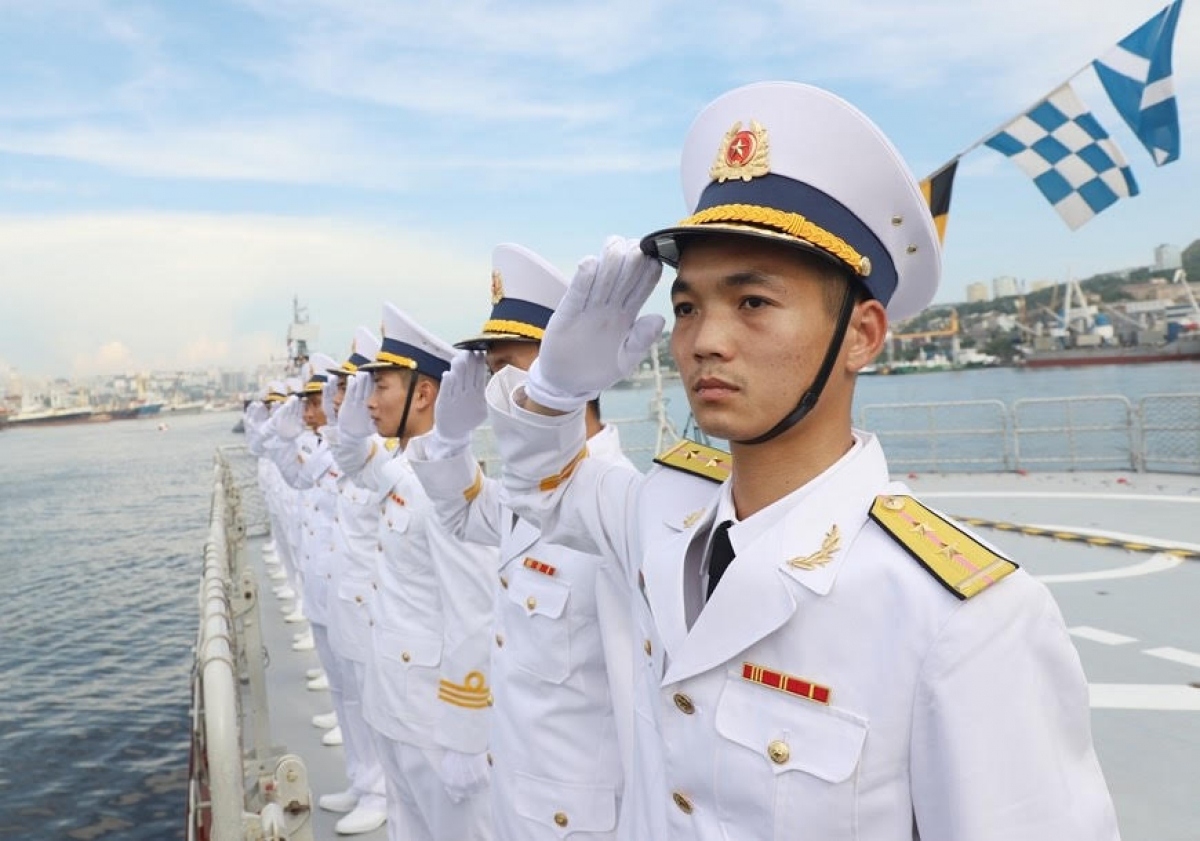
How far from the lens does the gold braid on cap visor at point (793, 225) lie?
133cm

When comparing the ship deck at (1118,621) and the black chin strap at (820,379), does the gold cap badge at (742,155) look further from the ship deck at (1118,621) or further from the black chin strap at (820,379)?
the ship deck at (1118,621)

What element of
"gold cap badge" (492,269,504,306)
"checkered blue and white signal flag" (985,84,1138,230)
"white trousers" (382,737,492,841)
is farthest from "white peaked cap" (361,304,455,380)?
"checkered blue and white signal flag" (985,84,1138,230)

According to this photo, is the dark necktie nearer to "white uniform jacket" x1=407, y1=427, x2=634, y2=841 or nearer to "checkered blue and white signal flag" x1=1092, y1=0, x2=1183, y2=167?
"white uniform jacket" x1=407, y1=427, x2=634, y2=841

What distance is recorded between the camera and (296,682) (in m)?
7.27

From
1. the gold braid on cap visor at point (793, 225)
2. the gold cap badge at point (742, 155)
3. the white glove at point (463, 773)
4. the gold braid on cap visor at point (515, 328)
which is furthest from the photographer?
the white glove at point (463, 773)

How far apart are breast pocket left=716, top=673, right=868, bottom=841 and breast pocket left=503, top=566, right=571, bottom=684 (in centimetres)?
110

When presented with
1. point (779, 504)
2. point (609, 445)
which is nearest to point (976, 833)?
point (779, 504)

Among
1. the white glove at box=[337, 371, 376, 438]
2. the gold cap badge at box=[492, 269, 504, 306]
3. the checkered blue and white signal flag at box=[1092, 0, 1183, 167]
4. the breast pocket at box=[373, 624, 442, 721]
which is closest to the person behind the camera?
the gold cap badge at box=[492, 269, 504, 306]

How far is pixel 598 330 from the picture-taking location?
1819 mm

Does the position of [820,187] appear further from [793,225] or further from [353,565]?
[353,565]

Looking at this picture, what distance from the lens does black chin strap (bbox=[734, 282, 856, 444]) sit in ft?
4.44

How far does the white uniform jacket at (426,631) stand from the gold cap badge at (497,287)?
93cm

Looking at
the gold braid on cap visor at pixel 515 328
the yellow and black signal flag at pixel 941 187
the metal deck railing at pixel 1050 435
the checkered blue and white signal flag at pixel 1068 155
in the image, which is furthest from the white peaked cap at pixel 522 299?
the checkered blue and white signal flag at pixel 1068 155

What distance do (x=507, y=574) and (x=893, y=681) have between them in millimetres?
1574
